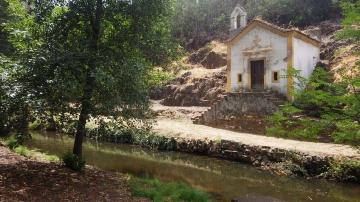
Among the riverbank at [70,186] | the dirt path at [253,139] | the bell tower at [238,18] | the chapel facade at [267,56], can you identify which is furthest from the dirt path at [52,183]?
the bell tower at [238,18]

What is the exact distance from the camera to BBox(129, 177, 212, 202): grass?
11.1 metres

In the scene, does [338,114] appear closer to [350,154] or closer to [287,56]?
[350,154]

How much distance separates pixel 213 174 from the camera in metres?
17.0

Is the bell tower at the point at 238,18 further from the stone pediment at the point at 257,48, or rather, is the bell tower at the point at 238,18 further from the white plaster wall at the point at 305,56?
the white plaster wall at the point at 305,56

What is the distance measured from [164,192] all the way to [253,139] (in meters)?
10.1

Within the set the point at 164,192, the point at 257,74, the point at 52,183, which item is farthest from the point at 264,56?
the point at 52,183

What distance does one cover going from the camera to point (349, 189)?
47.9ft

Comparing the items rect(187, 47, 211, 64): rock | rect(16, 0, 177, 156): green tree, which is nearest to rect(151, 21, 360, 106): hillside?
rect(187, 47, 211, 64): rock

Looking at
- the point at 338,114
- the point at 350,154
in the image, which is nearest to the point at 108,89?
the point at 338,114

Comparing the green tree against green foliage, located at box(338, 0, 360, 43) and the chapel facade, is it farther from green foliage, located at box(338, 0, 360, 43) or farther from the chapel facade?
the chapel facade

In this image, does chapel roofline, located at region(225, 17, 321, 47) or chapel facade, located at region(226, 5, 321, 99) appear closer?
chapel roofline, located at region(225, 17, 321, 47)

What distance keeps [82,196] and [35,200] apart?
1.30 metres

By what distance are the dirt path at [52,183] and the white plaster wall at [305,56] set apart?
18.5 meters

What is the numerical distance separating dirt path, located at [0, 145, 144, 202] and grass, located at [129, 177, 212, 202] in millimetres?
371
